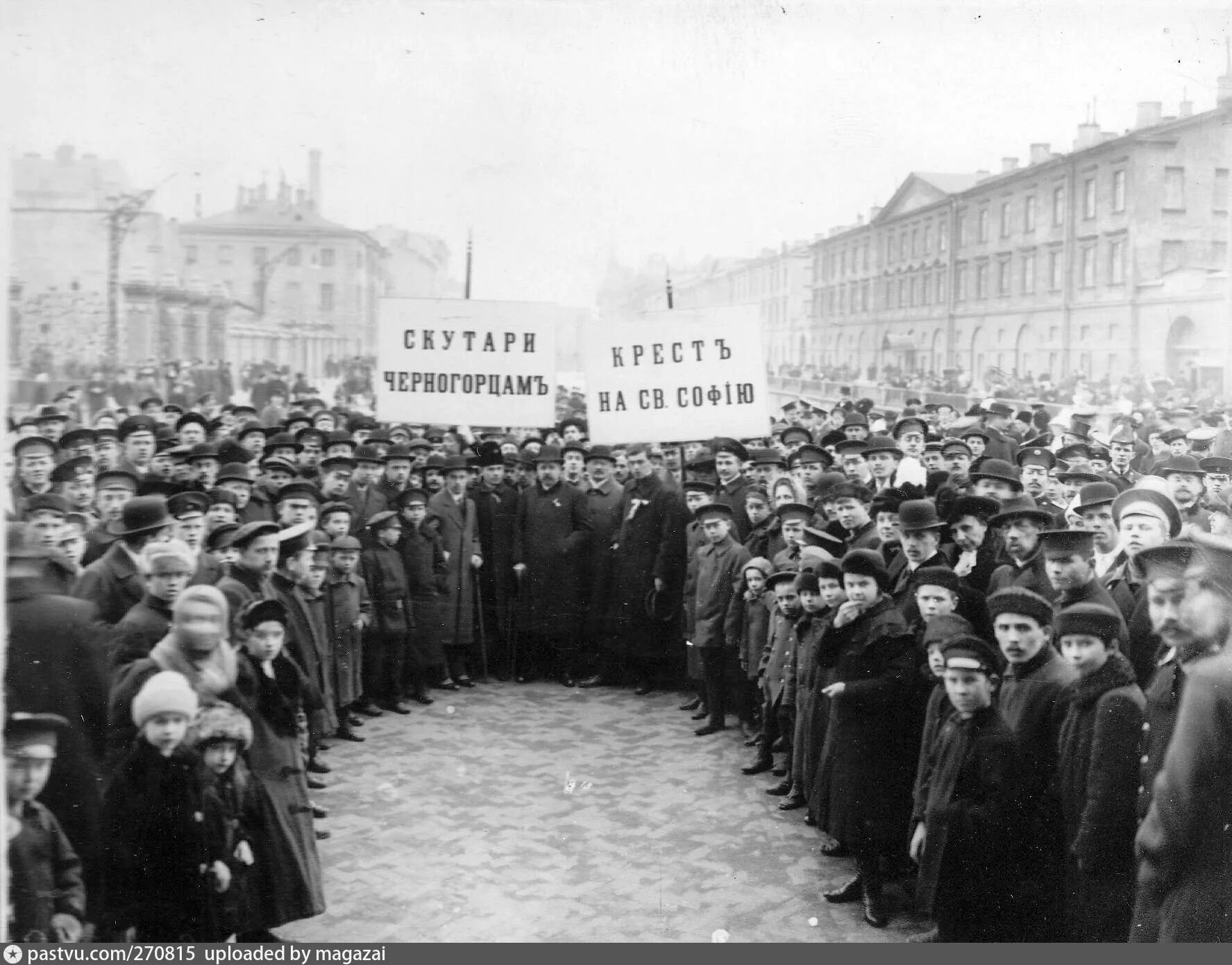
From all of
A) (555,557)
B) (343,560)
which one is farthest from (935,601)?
(555,557)

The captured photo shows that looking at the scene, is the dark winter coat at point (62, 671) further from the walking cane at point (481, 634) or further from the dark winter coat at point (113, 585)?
the walking cane at point (481, 634)

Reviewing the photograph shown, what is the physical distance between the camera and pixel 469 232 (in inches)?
343

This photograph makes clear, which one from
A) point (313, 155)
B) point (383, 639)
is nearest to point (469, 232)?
point (313, 155)

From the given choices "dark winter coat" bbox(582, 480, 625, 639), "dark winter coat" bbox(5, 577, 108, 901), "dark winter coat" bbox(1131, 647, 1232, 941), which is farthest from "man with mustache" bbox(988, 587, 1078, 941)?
"dark winter coat" bbox(582, 480, 625, 639)

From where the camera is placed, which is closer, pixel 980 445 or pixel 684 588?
pixel 684 588

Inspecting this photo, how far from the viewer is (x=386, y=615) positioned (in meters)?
8.04

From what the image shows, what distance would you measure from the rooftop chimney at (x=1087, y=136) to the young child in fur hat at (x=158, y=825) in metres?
6.95

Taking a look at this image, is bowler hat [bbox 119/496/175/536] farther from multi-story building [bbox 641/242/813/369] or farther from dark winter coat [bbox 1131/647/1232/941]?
multi-story building [bbox 641/242/813/369]

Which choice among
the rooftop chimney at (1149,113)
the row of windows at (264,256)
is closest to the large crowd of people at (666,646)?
the rooftop chimney at (1149,113)

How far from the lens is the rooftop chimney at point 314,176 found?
22.5 ft

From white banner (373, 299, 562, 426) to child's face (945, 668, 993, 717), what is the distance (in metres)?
4.35

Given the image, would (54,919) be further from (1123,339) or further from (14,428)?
(1123,339)

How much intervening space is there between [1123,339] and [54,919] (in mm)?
15259

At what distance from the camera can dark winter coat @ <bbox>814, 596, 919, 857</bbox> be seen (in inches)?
195
